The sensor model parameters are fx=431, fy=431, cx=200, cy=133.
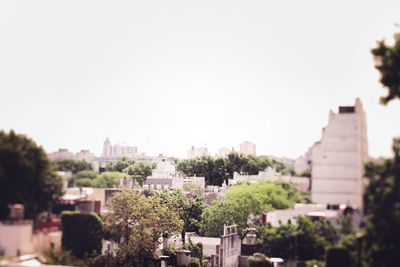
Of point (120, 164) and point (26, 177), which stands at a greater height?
point (120, 164)

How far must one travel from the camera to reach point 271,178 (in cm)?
1469

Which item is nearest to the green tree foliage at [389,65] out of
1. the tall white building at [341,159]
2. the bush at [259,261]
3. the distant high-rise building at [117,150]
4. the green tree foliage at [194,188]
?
the tall white building at [341,159]

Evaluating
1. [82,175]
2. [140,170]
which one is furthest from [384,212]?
[140,170]

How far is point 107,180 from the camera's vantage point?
16.2 meters

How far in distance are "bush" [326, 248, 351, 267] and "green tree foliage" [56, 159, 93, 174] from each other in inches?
326

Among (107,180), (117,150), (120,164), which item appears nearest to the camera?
(107,180)

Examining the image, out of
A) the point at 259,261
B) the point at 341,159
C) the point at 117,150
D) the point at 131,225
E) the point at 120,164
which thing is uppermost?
the point at 117,150

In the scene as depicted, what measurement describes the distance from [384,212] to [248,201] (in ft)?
21.9

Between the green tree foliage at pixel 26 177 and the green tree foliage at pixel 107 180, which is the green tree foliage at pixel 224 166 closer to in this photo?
the green tree foliage at pixel 107 180

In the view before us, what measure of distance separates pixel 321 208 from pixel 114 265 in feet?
26.2

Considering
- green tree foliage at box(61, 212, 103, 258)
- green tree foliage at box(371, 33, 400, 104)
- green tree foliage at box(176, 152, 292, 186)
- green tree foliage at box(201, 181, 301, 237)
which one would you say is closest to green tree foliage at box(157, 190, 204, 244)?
green tree foliage at box(176, 152, 292, 186)

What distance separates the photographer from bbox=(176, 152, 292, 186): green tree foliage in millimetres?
15738

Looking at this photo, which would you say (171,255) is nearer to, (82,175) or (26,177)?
(82,175)

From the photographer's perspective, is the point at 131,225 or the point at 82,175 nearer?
the point at 82,175
